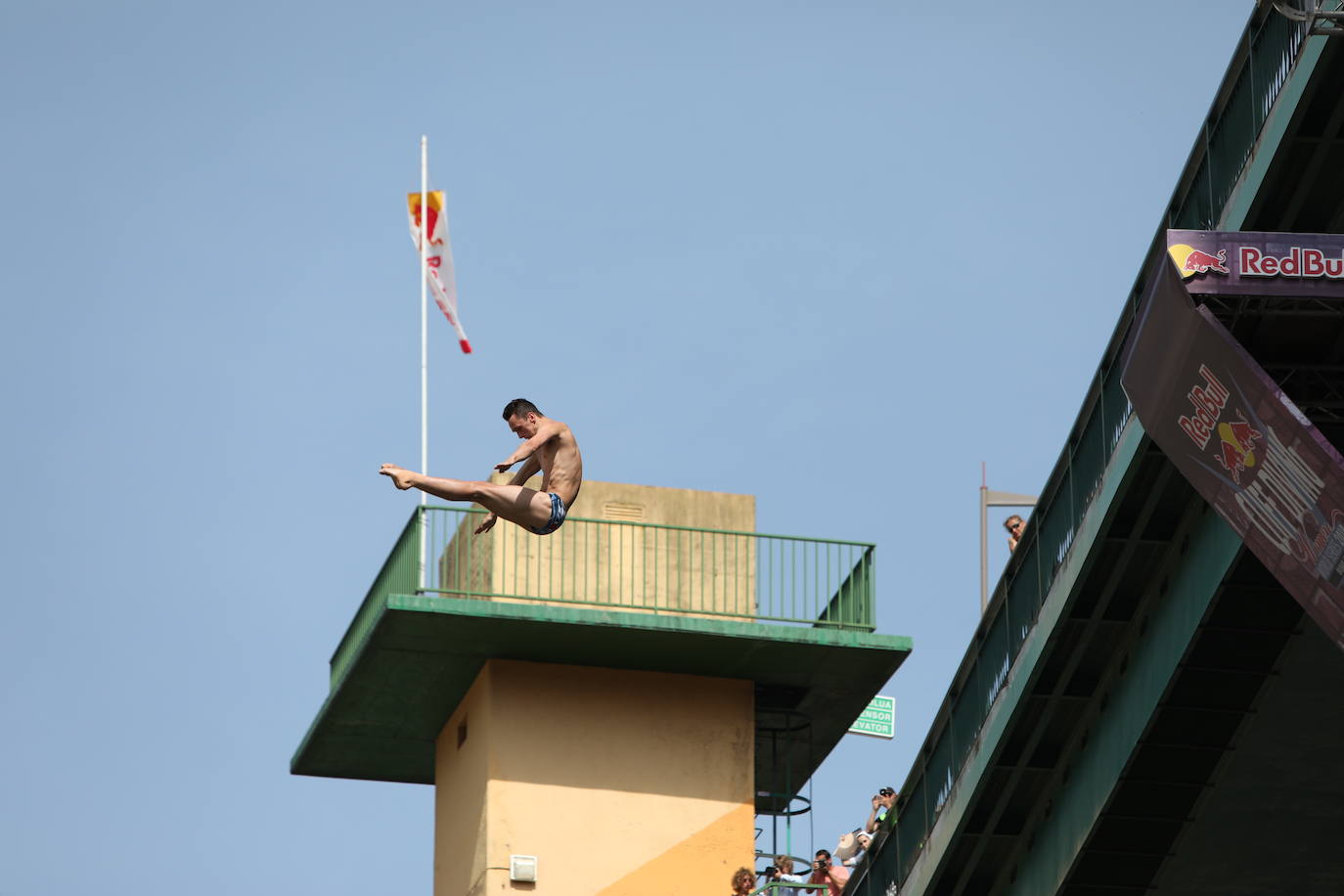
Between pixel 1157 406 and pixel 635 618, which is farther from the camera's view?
pixel 635 618

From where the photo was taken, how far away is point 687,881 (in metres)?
38.8

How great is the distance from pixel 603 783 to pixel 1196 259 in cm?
1796

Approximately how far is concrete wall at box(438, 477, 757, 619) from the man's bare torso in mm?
13102

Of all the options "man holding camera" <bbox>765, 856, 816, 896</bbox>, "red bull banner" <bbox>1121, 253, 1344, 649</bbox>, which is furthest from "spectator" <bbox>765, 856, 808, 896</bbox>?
"red bull banner" <bbox>1121, 253, 1344, 649</bbox>

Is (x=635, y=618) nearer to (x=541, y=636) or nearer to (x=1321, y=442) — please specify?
(x=541, y=636)

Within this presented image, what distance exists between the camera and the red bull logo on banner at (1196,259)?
22953 millimetres

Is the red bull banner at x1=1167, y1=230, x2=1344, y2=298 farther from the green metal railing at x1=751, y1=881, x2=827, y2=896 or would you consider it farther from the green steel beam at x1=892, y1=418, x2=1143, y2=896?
the green metal railing at x1=751, y1=881, x2=827, y2=896

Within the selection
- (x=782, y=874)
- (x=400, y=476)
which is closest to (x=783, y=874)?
(x=782, y=874)

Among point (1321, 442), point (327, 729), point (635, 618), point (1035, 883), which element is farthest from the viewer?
point (327, 729)

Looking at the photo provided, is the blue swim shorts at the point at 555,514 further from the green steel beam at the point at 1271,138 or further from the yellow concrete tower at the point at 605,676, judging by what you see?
the yellow concrete tower at the point at 605,676

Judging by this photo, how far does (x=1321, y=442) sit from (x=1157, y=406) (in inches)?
90.3

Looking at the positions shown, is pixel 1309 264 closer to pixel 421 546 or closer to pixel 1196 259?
pixel 1196 259

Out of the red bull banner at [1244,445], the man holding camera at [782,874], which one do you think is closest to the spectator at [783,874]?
the man holding camera at [782,874]

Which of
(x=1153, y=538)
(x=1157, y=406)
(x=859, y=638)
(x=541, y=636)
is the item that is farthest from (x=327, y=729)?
(x=1157, y=406)
